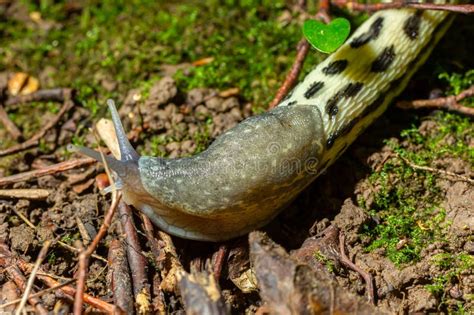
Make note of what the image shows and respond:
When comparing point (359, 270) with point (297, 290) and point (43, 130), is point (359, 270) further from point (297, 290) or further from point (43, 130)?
point (43, 130)

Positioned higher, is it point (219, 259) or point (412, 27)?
point (412, 27)

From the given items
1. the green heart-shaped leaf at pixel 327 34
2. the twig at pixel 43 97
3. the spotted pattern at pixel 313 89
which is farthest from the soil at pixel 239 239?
the green heart-shaped leaf at pixel 327 34

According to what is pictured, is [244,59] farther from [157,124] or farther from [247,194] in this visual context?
[247,194]

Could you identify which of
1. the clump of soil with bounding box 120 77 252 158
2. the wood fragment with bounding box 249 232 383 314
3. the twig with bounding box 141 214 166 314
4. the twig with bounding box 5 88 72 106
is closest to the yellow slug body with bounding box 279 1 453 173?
the clump of soil with bounding box 120 77 252 158

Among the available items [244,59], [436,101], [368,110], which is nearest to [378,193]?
[368,110]

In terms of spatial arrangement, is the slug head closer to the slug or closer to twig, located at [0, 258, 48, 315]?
the slug

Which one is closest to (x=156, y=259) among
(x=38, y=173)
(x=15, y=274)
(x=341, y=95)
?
(x=15, y=274)
